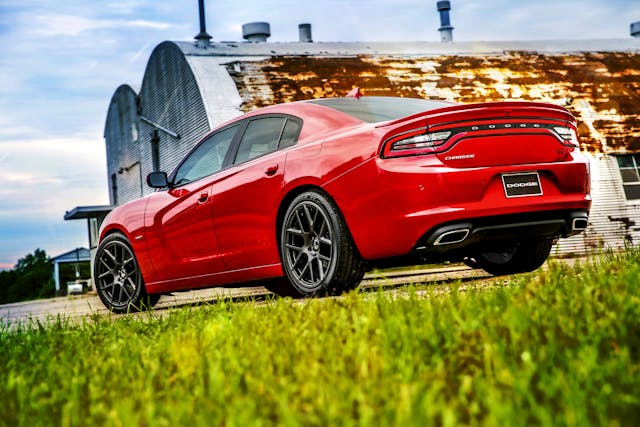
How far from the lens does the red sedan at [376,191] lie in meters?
5.26

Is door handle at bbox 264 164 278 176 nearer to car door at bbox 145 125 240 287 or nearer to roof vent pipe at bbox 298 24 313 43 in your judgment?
car door at bbox 145 125 240 287

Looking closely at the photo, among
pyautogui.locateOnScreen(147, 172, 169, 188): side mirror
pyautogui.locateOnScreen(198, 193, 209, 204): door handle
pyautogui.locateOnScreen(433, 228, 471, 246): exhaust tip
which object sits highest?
pyautogui.locateOnScreen(147, 172, 169, 188): side mirror

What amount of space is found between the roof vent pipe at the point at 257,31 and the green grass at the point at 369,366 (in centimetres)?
2100

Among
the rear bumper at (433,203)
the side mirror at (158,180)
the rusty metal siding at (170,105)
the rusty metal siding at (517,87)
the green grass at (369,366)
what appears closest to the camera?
the green grass at (369,366)

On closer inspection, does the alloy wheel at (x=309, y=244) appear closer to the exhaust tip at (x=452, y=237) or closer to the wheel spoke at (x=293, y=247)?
the wheel spoke at (x=293, y=247)

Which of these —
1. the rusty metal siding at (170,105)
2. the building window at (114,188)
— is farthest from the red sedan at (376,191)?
the building window at (114,188)

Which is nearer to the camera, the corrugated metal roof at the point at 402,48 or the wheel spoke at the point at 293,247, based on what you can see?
the wheel spoke at the point at 293,247

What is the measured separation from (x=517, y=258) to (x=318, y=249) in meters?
2.02

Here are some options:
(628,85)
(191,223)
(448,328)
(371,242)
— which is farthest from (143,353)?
(628,85)

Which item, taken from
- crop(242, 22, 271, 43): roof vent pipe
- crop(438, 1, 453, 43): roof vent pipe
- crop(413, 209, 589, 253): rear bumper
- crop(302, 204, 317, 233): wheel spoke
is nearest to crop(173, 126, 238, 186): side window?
crop(302, 204, 317, 233): wheel spoke

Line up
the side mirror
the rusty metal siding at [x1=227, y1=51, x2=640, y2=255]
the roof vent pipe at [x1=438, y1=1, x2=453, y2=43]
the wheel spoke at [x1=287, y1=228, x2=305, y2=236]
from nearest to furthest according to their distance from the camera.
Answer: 1. the wheel spoke at [x1=287, y1=228, x2=305, y2=236]
2. the side mirror
3. the rusty metal siding at [x1=227, y1=51, x2=640, y2=255]
4. the roof vent pipe at [x1=438, y1=1, x2=453, y2=43]

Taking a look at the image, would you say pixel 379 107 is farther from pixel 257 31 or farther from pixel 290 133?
pixel 257 31

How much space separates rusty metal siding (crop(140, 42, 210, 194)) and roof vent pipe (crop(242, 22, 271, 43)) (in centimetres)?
372

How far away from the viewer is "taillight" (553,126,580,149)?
5773 millimetres
